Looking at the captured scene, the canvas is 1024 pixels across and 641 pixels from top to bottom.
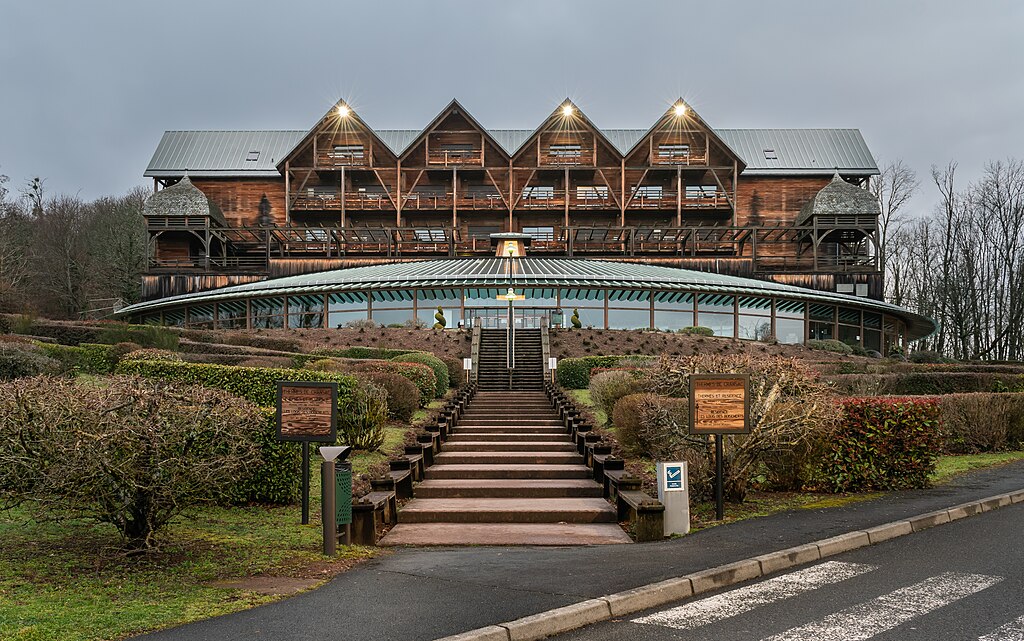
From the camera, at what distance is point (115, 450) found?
25.9 feet

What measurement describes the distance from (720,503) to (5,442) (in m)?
8.51

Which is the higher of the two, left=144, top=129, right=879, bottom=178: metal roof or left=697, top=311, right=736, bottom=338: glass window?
left=144, top=129, right=879, bottom=178: metal roof

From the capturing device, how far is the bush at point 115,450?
7.83 m

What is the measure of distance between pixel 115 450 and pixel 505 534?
5.11m

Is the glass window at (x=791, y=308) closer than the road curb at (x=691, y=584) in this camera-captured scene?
No

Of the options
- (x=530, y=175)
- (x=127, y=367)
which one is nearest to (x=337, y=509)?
(x=127, y=367)

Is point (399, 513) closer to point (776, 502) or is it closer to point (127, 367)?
point (776, 502)

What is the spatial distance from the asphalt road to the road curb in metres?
0.14

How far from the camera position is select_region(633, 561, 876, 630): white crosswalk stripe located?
682cm

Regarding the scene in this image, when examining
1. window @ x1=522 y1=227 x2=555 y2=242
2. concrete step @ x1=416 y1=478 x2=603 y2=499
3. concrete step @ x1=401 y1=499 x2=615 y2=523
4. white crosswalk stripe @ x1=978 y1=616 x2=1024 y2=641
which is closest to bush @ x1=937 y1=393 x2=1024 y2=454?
concrete step @ x1=416 y1=478 x2=603 y2=499

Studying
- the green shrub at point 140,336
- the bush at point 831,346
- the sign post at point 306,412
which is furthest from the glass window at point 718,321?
the sign post at point 306,412

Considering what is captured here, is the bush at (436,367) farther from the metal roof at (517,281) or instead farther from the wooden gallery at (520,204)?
the wooden gallery at (520,204)

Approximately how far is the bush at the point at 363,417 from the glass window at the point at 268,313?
90.8ft

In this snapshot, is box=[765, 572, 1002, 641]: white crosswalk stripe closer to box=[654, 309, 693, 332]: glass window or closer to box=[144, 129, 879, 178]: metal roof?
box=[654, 309, 693, 332]: glass window
